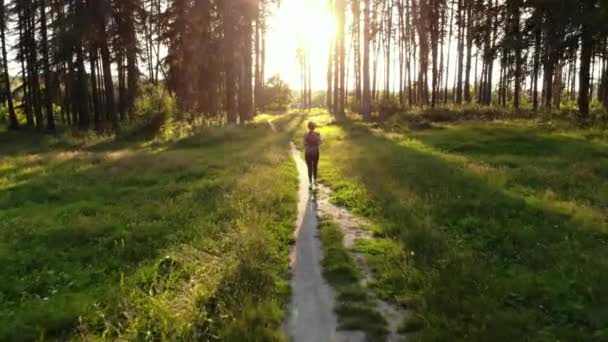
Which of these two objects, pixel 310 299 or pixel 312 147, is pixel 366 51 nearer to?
pixel 312 147

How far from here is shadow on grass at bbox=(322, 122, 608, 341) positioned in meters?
5.00

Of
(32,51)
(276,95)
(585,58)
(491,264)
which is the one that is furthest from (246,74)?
(276,95)

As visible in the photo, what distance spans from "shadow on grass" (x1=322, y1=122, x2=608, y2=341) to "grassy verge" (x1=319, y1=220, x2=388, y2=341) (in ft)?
1.56

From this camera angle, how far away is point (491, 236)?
7855mm

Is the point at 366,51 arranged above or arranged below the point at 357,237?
above

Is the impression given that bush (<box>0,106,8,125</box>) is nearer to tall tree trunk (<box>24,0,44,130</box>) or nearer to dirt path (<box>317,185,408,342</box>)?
tall tree trunk (<box>24,0,44,130</box>)

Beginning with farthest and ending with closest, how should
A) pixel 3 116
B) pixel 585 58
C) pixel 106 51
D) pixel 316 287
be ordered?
1. pixel 3 116
2. pixel 106 51
3. pixel 585 58
4. pixel 316 287

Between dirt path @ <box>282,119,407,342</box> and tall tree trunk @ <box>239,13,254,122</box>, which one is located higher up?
tall tree trunk @ <box>239,13,254,122</box>

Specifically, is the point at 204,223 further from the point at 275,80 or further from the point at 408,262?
the point at 275,80

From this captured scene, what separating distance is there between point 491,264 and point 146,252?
240 inches

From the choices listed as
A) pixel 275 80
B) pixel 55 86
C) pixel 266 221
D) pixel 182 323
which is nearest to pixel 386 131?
pixel 266 221

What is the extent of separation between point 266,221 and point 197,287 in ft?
10.4

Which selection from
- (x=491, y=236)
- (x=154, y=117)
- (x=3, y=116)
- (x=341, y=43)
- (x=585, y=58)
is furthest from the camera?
(x=3, y=116)

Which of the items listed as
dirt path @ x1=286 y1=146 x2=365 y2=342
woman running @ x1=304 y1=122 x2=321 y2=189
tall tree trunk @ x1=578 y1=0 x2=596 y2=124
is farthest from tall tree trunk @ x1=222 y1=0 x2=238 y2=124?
dirt path @ x1=286 y1=146 x2=365 y2=342
